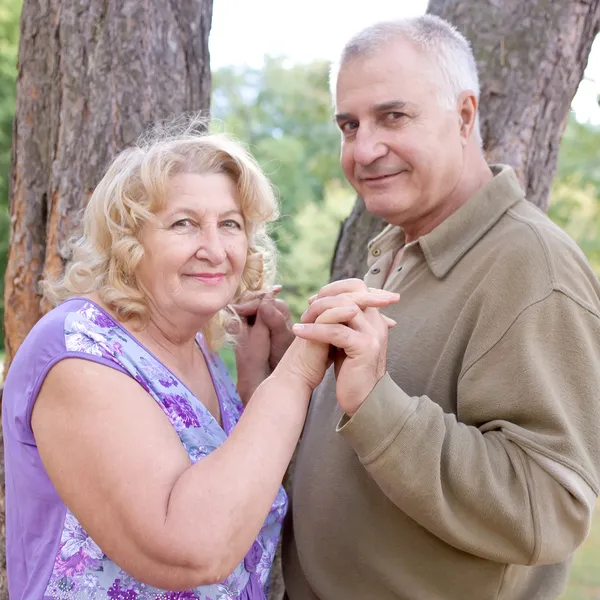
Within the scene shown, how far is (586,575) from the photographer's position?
25.7ft

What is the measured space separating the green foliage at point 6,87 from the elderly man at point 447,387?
28.7ft

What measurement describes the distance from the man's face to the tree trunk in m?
0.90

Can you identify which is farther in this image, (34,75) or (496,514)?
(34,75)

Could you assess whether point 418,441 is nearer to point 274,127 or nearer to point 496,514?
point 496,514

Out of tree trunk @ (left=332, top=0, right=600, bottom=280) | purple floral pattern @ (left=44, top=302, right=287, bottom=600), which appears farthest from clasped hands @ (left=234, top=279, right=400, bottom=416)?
tree trunk @ (left=332, top=0, right=600, bottom=280)

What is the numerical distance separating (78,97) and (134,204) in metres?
1.08

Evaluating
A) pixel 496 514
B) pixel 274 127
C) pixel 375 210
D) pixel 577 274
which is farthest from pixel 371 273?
pixel 274 127

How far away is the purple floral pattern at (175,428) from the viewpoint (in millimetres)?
1687

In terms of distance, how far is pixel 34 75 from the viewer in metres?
2.91

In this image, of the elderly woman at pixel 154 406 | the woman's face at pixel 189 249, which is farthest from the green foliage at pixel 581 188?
the woman's face at pixel 189 249

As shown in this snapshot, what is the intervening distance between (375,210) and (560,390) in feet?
2.81

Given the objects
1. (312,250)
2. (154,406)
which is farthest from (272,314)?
(312,250)

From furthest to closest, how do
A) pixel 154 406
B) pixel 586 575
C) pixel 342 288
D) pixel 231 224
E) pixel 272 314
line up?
pixel 586 575, pixel 272 314, pixel 231 224, pixel 342 288, pixel 154 406

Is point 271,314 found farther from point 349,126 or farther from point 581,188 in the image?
point 581,188
